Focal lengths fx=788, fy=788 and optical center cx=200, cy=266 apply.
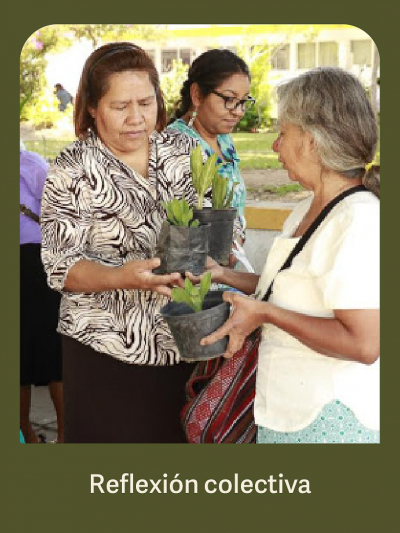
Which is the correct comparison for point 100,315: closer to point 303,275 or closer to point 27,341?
point 303,275

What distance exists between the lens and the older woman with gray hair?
5.86ft

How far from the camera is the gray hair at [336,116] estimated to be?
1.88 metres

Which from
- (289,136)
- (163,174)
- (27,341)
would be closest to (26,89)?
(27,341)

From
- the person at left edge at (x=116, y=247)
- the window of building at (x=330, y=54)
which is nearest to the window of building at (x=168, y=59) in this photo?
the window of building at (x=330, y=54)

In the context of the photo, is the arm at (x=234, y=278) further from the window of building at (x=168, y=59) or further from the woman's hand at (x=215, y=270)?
the window of building at (x=168, y=59)

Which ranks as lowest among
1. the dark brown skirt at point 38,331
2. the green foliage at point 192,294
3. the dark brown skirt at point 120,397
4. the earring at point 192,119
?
the dark brown skirt at point 38,331

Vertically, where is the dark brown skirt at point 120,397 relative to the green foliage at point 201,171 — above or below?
below

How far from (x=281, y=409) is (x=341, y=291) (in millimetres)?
375

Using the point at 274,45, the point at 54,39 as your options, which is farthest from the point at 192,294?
the point at 54,39

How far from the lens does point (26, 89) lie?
633 cm

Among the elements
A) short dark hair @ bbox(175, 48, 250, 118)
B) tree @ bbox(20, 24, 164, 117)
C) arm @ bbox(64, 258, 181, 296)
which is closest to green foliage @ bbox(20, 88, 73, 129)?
tree @ bbox(20, 24, 164, 117)

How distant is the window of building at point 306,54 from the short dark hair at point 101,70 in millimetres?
4200

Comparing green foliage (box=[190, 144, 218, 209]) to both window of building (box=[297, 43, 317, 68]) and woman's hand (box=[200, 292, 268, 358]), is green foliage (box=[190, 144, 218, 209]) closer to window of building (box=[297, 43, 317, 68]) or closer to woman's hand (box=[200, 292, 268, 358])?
woman's hand (box=[200, 292, 268, 358])

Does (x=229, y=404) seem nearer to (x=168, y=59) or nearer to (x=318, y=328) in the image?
(x=318, y=328)
